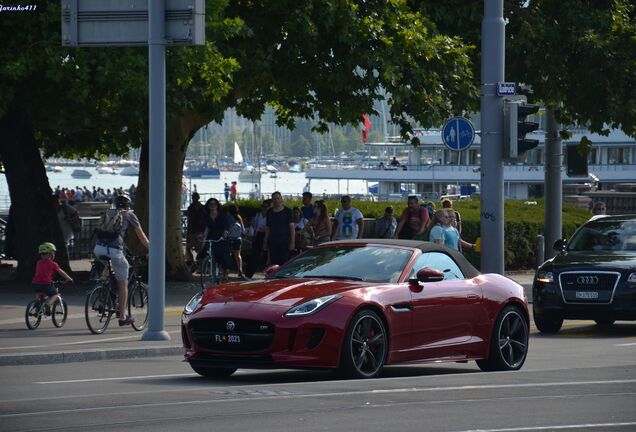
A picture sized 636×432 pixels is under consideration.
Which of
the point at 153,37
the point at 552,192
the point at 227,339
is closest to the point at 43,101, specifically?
the point at 153,37

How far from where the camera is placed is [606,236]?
825 inches

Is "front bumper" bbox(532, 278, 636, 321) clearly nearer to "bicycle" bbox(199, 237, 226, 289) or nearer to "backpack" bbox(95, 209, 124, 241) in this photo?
"backpack" bbox(95, 209, 124, 241)

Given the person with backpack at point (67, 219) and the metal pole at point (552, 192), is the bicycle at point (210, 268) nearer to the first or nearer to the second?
the person with backpack at point (67, 219)

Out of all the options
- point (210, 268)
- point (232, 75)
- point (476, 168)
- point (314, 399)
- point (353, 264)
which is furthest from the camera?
point (476, 168)

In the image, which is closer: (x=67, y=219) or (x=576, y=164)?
(x=576, y=164)

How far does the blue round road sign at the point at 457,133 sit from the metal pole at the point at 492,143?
947 millimetres

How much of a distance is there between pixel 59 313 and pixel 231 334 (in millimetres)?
7148

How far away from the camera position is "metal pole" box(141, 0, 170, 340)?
56.3 ft

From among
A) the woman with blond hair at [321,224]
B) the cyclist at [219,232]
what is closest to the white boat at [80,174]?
the woman with blond hair at [321,224]

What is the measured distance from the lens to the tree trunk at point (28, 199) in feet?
85.4

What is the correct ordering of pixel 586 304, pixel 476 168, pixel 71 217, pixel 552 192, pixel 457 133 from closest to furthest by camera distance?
pixel 586 304 → pixel 457 133 → pixel 552 192 → pixel 71 217 → pixel 476 168

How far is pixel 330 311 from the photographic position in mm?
12469

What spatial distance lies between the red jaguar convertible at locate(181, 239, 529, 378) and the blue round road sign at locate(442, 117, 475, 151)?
8.26 m

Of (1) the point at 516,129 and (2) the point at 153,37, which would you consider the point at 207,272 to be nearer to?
(1) the point at 516,129
